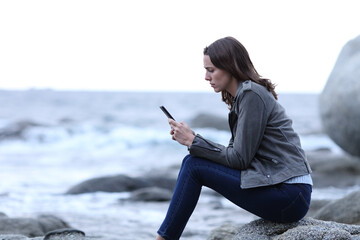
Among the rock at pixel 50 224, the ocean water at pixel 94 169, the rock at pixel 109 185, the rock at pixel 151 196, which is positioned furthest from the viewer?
the rock at pixel 109 185

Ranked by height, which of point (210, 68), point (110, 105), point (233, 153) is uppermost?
point (210, 68)

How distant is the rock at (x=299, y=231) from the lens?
333 centimetres

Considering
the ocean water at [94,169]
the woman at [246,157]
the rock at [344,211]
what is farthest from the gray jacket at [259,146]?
the ocean water at [94,169]

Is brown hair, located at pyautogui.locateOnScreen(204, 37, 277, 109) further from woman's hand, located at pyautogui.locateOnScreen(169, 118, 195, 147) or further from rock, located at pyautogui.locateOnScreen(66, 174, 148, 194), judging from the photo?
rock, located at pyautogui.locateOnScreen(66, 174, 148, 194)

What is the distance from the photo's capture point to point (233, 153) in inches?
134

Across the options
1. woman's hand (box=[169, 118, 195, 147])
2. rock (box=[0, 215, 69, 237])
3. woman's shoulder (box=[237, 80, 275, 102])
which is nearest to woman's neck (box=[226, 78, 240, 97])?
woman's shoulder (box=[237, 80, 275, 102])

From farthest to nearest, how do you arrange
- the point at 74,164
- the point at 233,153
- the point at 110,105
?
1. the point at 110,105
2. the point at 74,164
3. the point at 233,153

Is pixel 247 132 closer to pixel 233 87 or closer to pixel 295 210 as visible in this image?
pixel 233 87

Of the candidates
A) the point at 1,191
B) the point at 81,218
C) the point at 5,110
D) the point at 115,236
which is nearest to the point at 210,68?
the point at 115,236

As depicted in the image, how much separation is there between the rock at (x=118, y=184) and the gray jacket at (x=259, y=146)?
633 cm

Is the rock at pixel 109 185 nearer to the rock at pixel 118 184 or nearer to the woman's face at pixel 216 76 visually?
the rock at pixel 118 184

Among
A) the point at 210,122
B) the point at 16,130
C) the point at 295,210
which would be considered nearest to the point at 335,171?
the point at 295,210

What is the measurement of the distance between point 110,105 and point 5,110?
31.2ft

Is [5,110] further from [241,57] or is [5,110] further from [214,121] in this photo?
[241,57]
